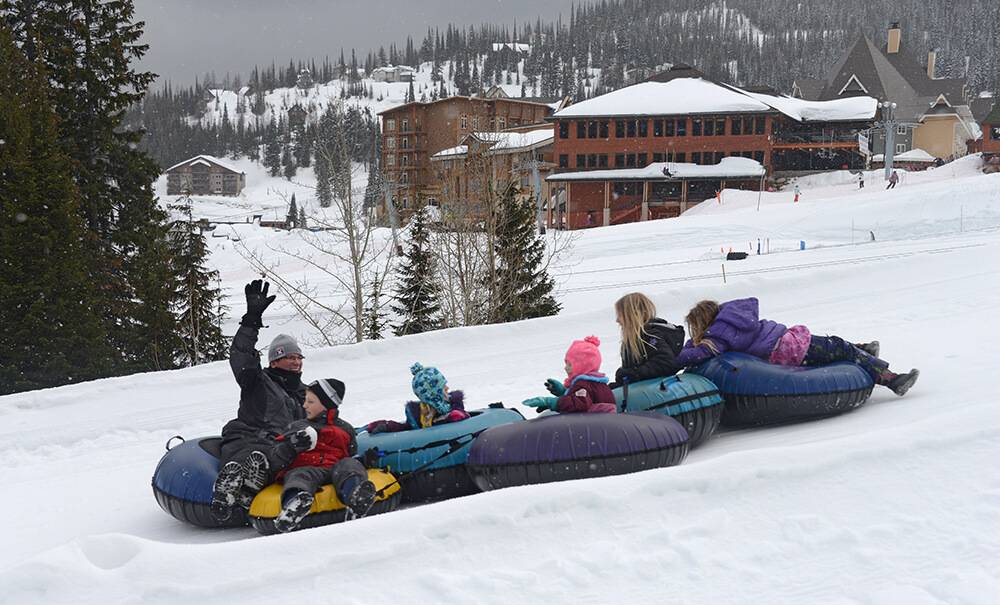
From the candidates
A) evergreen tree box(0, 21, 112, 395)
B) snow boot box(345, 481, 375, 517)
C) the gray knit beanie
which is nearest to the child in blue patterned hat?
the gray knit beanie

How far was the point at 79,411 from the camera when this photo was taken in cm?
1050

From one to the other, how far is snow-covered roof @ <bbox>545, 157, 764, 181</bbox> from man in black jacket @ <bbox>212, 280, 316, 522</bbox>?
44377 mm

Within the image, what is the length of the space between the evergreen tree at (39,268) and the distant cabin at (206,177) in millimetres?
133122

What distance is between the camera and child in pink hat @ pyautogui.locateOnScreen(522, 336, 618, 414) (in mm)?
6234

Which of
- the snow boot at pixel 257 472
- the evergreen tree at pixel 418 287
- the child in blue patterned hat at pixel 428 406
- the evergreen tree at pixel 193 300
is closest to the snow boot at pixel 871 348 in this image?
the child in blue patterned hat at pixel 428 406

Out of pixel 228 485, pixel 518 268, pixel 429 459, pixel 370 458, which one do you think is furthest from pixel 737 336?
pixel 518 268

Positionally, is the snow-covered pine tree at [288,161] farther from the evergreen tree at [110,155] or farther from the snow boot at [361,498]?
the snow boot at [361,498]

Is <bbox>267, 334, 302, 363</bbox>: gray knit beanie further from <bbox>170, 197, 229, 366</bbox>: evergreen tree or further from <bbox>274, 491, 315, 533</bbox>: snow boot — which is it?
<bbox>170, 197, 229, 366</bbox>: evergreen tree

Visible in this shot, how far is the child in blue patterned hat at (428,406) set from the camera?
6.40 m

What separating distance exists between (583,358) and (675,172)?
146ft

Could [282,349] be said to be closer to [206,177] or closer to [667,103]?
[667,103]

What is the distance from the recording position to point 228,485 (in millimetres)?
5820

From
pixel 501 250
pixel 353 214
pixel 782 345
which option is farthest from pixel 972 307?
pixel 353 214

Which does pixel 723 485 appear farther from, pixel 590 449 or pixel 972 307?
pixel 972 307
